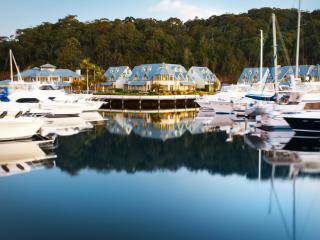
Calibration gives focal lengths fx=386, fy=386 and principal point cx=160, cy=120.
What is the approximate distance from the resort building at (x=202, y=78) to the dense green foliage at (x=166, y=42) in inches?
580

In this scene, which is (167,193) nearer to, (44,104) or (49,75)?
(44,104)

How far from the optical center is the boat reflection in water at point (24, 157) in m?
16.9

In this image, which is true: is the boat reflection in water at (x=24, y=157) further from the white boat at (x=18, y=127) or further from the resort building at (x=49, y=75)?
the resort building at (x=49, y=75)

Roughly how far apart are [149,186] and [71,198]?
120 inches

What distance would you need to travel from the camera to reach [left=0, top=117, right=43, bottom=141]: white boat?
22.5 m

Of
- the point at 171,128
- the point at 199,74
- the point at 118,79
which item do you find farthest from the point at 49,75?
the point at 171,128

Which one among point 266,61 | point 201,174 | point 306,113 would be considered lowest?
point 201,174

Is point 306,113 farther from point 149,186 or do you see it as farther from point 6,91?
point 6,91

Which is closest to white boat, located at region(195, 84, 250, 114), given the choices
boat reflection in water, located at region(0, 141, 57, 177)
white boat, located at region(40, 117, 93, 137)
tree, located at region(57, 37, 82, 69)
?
white boat, located at region(40, 117, 93, 137)

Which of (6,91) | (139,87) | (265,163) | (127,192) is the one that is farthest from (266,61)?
(127,192)

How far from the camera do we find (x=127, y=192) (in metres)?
13.6

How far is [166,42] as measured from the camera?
104 meters

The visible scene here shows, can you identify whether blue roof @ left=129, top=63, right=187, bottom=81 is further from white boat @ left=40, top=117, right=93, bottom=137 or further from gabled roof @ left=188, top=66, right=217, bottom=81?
white boat @ left=40, top=117, right=93, bottom=137

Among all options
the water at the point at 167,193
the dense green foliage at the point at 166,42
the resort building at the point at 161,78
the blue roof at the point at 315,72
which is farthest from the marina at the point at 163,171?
the dense green foliage at the point at 166,42
